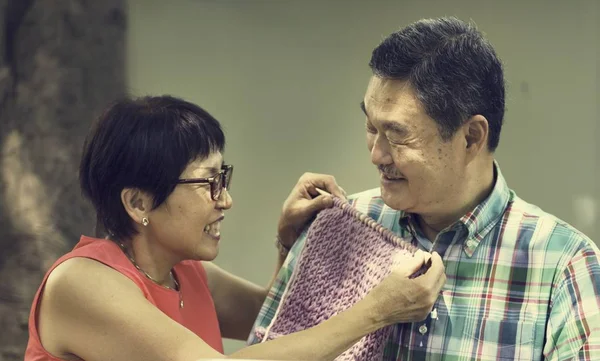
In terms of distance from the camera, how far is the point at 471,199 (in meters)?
1.83

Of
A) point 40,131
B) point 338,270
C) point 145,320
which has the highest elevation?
point 40,131

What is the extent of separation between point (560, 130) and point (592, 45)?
0.33m

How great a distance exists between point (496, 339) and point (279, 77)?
215 cm

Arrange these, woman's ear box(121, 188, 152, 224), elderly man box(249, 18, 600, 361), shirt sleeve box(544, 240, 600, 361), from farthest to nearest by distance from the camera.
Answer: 1. woman's ear box(121, 188, 152, 224)
2. elderly man box(249, 18, 600, 361)
3. shirt sleeve box(544, 240, 600, 361)

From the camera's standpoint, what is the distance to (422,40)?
174cm

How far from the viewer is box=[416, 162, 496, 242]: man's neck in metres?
1.82

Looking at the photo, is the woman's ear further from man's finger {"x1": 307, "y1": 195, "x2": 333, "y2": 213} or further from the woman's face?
man's finger {"x1": 307, "y1": 195, "x2": 333, "y2": 213}

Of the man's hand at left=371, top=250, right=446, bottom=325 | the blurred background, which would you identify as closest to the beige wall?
the blurred background

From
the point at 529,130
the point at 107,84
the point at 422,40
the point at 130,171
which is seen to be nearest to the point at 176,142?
the point at 130,171

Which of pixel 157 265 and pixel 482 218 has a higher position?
pixel 482 218

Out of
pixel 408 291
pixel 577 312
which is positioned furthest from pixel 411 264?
pixel 577 312

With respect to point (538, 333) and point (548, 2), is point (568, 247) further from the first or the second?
point (548, 2)

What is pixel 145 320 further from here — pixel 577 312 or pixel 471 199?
pixel 577 312

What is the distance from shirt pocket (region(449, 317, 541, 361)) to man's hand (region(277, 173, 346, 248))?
467 millimetres
